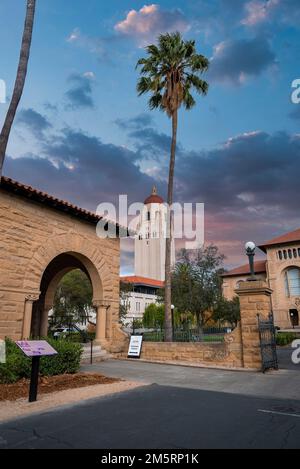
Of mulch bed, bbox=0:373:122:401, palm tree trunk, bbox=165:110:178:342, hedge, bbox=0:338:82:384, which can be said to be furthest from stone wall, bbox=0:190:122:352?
mulch bed, bbox=0:373:122:401

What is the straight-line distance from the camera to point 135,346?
590 inches

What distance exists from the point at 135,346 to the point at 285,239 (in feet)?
141

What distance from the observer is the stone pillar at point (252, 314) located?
1161 cm

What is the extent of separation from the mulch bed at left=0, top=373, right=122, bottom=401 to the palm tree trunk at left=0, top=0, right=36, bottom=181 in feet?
18.1

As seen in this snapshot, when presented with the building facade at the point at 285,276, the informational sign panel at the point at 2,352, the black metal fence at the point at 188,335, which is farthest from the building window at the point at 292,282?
the informational sign panel at the point at 2,352

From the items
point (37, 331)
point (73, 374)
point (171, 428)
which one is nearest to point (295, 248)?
point (37, 331)

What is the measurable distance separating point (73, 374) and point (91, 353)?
3.33m

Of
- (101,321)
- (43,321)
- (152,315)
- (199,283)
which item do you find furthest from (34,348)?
(152,315)

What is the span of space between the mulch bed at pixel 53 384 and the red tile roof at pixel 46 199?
255 inches

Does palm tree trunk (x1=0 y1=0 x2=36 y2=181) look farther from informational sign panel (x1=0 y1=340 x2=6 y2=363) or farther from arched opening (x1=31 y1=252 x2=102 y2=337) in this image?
arched opening (x1=31 y1=252 x2=102 y2=337)

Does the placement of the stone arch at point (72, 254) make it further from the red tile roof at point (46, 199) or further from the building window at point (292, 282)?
the building window at point (292, 282)

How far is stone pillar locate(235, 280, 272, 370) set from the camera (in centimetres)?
1161

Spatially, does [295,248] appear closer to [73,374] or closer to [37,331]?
[37,331]

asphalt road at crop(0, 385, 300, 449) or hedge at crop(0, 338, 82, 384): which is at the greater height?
hedge at crop(0, 338, 82, 384)
